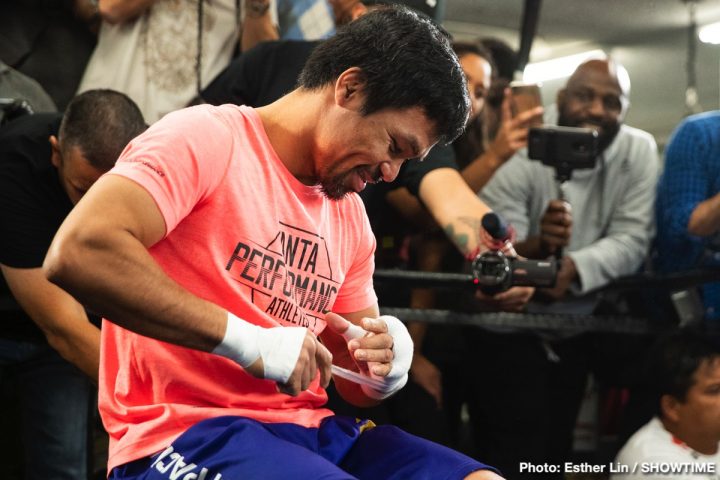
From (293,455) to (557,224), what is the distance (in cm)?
145

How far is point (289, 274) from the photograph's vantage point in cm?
144

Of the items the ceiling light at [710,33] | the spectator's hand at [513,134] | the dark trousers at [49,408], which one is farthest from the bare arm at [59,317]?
the ceiling light at [710,33]

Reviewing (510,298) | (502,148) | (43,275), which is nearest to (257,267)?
(43,275)

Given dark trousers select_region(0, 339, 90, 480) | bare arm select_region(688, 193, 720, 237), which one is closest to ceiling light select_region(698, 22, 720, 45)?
bare arm select_region(688, 193, 720, 237)

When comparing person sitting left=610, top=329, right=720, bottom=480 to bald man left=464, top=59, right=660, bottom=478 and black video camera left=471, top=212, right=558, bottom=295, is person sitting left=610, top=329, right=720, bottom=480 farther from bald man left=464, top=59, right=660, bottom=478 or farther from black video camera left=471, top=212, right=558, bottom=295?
black video camera left=471, top=212, right=558, bottom=295

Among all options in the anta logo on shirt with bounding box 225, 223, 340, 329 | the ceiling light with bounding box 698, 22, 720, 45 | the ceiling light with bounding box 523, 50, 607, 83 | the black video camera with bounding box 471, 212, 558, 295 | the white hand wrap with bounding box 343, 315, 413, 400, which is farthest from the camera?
the ceiling light with bounding box 523, 50, 607, 83

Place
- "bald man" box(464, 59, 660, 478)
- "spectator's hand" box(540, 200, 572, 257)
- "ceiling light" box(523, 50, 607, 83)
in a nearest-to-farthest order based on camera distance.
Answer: "spectator's hand" box(540, 200, 572, 257), "bald man" box(464, 59, 660, 478), "ceiling light" box(523, 50, 607, 83)

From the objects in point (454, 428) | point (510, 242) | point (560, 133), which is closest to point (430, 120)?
point (510, 242)

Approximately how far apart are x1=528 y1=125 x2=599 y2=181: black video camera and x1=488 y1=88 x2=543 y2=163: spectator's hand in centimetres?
10

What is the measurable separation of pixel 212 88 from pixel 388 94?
1369mm

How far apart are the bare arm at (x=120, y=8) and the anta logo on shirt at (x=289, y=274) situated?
1499mm

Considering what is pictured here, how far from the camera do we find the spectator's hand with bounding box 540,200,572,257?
246 centimetres

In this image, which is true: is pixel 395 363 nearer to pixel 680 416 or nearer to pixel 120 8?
pixel 680 416

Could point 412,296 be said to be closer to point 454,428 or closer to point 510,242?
point 454,428
